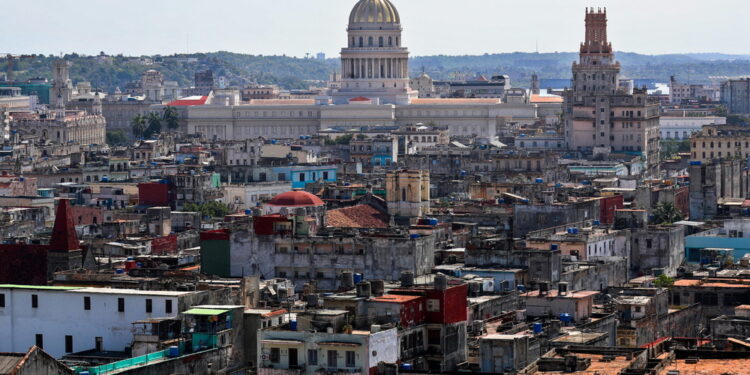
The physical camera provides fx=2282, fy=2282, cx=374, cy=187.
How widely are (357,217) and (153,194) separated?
86.3ft

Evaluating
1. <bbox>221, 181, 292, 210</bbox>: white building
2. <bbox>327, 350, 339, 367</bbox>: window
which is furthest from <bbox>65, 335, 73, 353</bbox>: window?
<bbox>221, 181, 292, 210</bbox>: white building

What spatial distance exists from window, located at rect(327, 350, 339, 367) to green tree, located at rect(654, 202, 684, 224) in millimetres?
58957

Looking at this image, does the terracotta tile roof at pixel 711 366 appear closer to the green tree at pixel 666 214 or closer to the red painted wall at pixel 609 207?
the red painted wall at pixel 609 207

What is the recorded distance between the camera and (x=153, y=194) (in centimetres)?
12681

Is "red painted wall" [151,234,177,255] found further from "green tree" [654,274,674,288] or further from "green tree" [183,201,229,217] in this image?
"green tree" [654,274,674,288]

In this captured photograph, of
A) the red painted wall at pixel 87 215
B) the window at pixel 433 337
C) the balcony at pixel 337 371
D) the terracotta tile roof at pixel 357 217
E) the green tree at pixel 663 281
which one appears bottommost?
the green tree at pixel 663 281

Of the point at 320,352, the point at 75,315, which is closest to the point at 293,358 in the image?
the point at 320,352

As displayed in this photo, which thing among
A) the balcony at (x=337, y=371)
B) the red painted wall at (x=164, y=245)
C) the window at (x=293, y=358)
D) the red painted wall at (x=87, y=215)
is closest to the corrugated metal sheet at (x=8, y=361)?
the window at (x=293, y=358)

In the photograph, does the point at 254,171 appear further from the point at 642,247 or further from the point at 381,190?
the point at 642,247

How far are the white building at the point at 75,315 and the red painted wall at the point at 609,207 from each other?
150 feet

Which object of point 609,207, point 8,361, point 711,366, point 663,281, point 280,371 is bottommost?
point 663,281

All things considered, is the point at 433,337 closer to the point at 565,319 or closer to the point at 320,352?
the point at 320,352

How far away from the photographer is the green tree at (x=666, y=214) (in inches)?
4685

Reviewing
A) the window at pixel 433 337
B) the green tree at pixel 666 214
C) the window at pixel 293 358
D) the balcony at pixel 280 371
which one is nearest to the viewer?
the balcony at pixel 280 371
